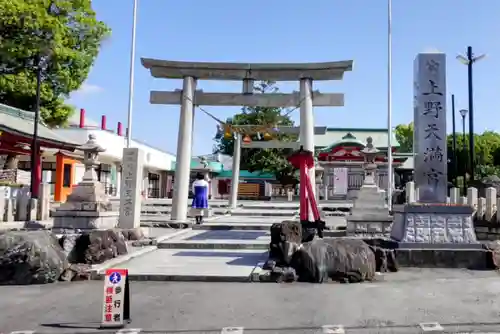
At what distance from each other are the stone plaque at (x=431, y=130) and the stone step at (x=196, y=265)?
159 inches

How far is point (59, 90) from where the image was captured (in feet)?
82.7

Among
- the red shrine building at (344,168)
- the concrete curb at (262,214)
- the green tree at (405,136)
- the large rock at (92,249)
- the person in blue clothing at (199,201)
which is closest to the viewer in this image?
the large rock at (92,249)

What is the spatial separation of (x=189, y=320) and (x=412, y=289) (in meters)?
3.83

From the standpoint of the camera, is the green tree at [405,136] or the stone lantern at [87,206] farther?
the green tree at [405,136]

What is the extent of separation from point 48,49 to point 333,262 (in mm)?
19080

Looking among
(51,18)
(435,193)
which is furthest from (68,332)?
(51,18)

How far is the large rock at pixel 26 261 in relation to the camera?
797 centimetres

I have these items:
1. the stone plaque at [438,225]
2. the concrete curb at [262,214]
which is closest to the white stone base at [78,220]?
the stone plaque at [438,225]

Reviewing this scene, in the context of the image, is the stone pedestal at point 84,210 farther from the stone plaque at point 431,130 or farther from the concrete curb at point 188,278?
the stone plaque at point 431,130

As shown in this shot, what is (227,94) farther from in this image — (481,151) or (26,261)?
(481,151)

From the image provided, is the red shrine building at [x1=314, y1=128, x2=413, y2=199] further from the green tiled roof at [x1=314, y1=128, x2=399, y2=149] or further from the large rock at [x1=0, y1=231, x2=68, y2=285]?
the large rock at [x1=0, y1=231, x2=68, y2=285]

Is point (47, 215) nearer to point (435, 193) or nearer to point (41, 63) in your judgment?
point (41, 63)

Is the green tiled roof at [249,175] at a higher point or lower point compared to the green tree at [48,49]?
lower

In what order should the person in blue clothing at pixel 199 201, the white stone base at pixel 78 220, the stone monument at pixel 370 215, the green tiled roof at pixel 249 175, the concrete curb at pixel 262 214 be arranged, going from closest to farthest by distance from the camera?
the white stone base at pixel 78 220 → the stone monument at pixel 370 215 → the person in blue clothing at pixel 199 201 → the concrete curb at pixel 262 214 → the green tiled roof at pixel 249 175
